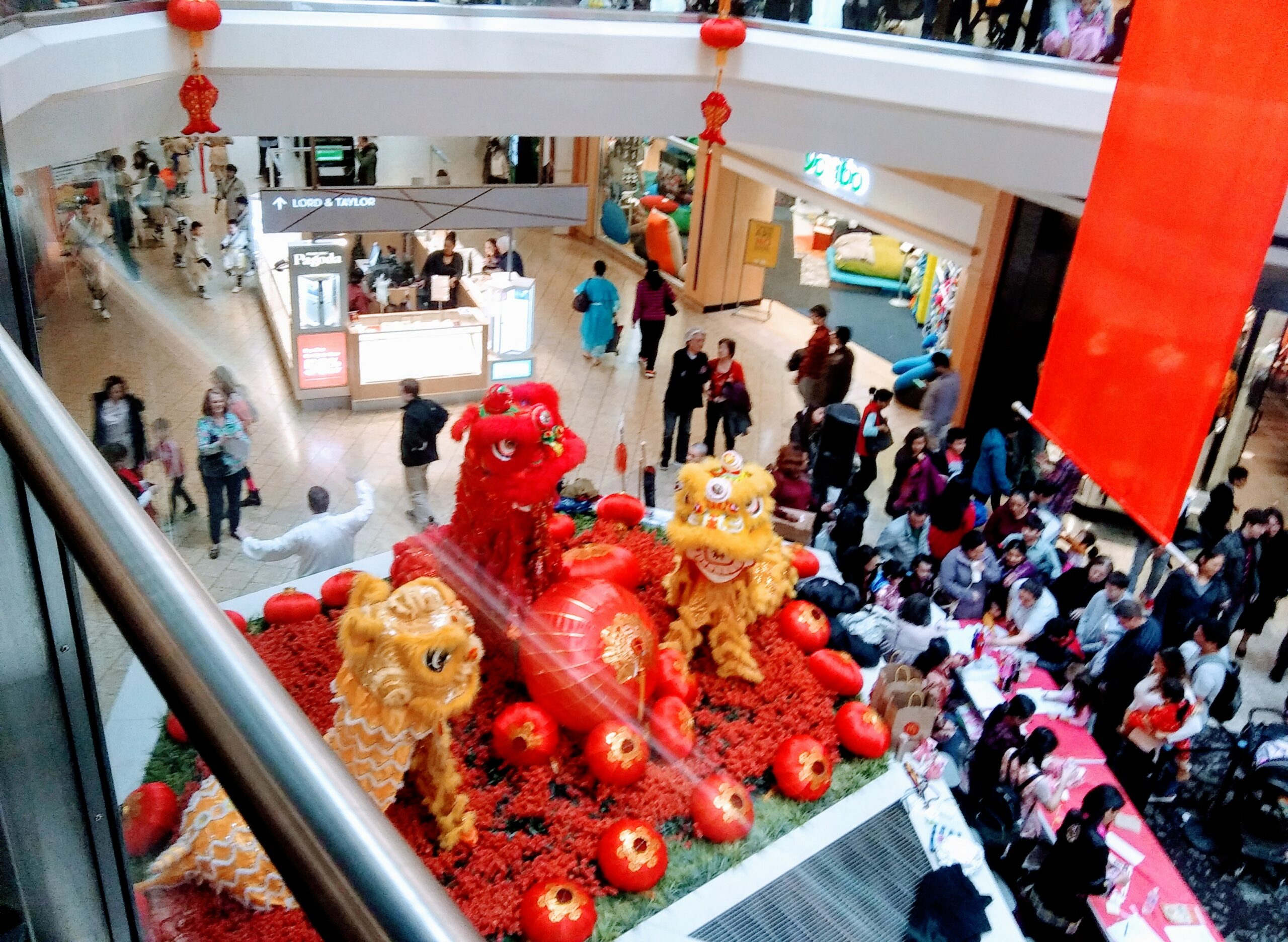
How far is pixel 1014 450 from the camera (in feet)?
28.0

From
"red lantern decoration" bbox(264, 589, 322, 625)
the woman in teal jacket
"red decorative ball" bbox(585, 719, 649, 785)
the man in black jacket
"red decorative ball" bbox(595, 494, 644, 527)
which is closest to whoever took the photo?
"red decorative ball" bbox(585, 719, 649, 785)

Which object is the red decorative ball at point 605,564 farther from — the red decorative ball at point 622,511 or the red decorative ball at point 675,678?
the red decorative ball at point 622,511

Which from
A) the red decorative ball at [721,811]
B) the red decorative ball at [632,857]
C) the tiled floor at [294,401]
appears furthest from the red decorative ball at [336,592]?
the red decorative ball at [721,811]

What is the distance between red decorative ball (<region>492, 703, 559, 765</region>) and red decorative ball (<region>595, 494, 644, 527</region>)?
2.13 metres

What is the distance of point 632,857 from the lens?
4469mm

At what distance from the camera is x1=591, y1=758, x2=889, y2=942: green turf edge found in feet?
14.4

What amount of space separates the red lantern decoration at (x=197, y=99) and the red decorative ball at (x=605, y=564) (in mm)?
3583

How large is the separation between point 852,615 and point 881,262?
944 centimetres

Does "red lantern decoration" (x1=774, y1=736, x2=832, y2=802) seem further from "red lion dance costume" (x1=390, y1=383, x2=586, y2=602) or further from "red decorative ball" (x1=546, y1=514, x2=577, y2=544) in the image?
"red decorative ball" (x1=546, y1=514, x2=577, y2=544)

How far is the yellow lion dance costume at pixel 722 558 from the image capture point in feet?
17.4

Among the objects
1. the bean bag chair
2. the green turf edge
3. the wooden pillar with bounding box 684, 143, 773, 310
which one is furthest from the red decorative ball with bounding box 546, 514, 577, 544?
the bean bag chair

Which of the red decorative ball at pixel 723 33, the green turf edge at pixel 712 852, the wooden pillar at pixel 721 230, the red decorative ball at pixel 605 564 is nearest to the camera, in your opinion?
the green turf edge at pixel 712 852

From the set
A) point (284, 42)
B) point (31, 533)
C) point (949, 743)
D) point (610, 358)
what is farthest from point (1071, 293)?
point (610, 358)

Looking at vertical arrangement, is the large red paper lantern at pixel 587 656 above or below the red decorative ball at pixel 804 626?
above
